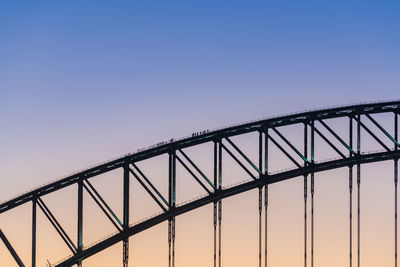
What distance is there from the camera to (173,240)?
184 ft

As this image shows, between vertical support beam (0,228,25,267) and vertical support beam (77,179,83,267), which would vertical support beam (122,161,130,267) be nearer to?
vertical support beam (77,179,83,267)

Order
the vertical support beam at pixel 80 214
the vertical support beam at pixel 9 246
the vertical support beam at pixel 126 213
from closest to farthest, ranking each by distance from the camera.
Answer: the vertical support beam at pixel 9 246 < the vertical support beam at pixel 126 213 < the vertical support beam at pixel 80 214

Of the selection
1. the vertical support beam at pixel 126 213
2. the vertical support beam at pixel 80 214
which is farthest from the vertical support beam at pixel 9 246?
the vertical support beam at pixel 126 213

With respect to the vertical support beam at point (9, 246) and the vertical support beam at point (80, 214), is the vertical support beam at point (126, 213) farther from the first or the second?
the vertical support beam at point (9, 246)

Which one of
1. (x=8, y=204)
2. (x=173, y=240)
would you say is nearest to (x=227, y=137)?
(x=173, y=240)

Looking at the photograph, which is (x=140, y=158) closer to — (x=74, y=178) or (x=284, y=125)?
(x=74, y=178)

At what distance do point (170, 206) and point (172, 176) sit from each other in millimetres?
1754

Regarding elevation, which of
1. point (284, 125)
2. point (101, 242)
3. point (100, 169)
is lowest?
point (101, 242)

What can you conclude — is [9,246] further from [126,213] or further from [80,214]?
[126,213]

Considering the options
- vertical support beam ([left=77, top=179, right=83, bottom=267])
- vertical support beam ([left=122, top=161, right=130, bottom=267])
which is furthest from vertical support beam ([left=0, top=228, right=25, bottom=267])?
vertical support beam ([left=122, top=161, right=130, bottom=267])

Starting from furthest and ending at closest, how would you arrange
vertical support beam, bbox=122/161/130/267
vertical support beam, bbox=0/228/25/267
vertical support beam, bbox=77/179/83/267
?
vertical support beam, bbox=77/179/83/267 < vertical support beam, bbox=122/161/130/267 < vertical support beam, bbox=0/228/25/267

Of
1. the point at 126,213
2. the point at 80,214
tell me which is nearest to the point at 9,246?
the point at 80,214

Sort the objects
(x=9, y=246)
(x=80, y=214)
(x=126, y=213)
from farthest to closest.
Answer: (x=80, y=214) → (x=126, y=213) → (x=9, y=246)

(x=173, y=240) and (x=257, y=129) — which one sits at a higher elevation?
(x=257, y=129)
